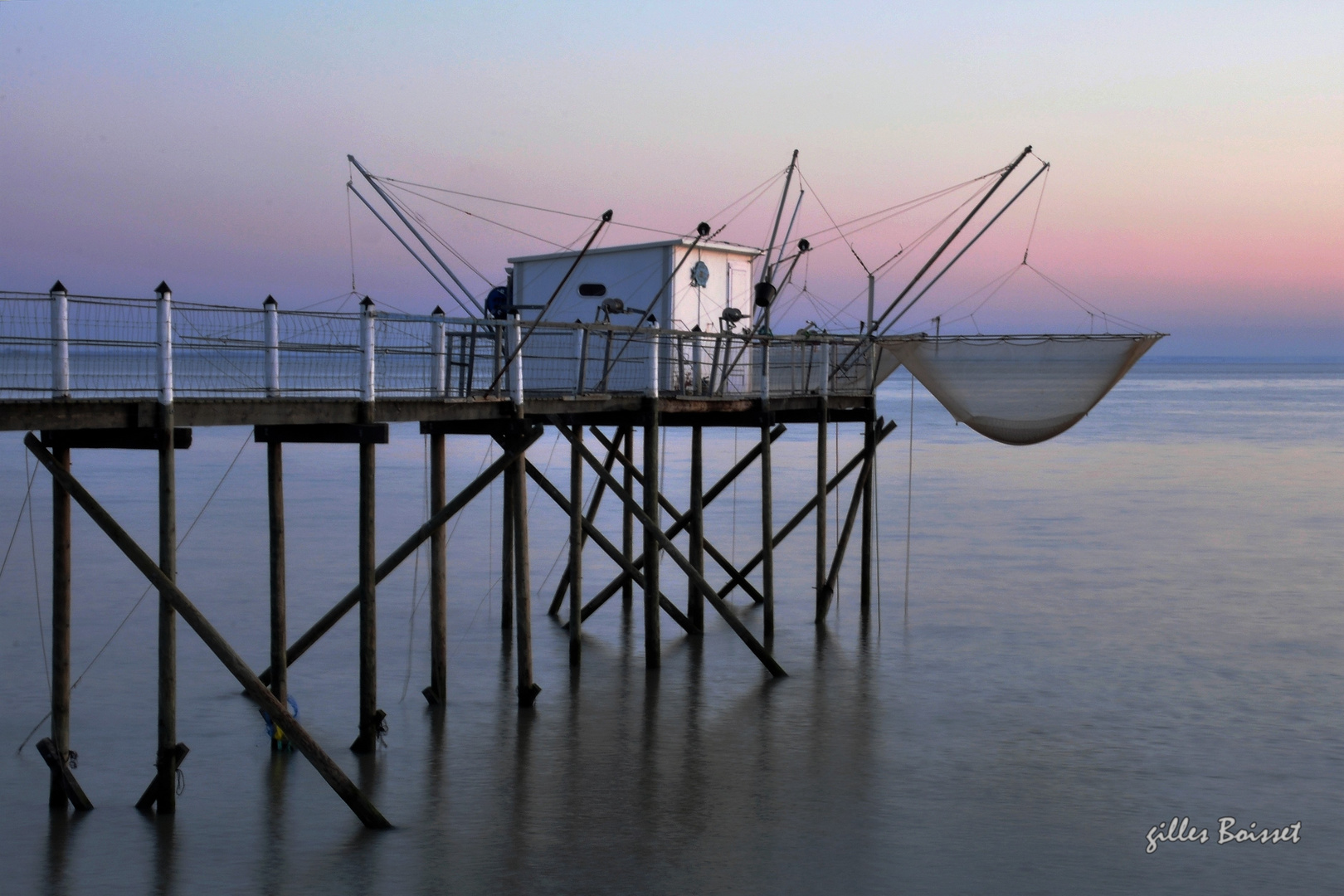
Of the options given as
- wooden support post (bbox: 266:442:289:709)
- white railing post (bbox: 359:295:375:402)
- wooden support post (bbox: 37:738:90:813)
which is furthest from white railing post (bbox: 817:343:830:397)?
wooden support post (bbox: 37:738:90:813)

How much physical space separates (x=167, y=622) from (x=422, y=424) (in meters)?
5.01

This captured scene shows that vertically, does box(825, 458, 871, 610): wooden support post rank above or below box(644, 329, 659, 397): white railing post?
below

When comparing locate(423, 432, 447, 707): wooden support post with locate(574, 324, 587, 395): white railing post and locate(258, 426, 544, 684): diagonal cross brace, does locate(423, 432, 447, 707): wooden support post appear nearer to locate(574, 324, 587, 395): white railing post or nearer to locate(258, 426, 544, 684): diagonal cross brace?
locate(258, 426, 544, 684): diagonal cross brace

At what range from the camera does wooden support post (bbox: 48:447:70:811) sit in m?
11.4

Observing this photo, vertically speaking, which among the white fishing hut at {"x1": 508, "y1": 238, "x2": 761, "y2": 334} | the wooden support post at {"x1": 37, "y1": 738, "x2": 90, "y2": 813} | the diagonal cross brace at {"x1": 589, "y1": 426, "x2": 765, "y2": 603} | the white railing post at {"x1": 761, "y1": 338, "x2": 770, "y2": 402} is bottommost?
the wooden support post at {"x1": 37, "y1": 738, "x2": 90, "y2": 813}

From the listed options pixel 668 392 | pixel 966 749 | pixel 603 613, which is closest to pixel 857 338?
pixel 668 392

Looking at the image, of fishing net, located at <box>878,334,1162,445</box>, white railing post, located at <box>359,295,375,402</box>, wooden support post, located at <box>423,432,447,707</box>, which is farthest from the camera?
fishing net, located at <box>878,334,1162,445</box>

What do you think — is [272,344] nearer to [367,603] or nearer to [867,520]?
[367,603]

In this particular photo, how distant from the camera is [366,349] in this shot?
12633mm

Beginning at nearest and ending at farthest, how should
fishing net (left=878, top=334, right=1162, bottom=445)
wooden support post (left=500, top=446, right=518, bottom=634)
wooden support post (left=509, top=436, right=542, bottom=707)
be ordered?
wooden support post (left=509, top=436, right=542, bottom=707) → wooden support post (left=500, top=446, right=518, bottom=634) → fishing net (left=878, top=334, right=1162, bottom=445)

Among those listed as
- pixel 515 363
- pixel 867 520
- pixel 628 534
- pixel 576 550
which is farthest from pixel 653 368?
pixel 867 520

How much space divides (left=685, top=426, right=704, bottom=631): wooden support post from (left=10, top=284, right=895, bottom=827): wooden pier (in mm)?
51

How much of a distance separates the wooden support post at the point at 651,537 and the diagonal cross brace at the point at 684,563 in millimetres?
148

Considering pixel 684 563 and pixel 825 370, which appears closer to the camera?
pixel 684 563
